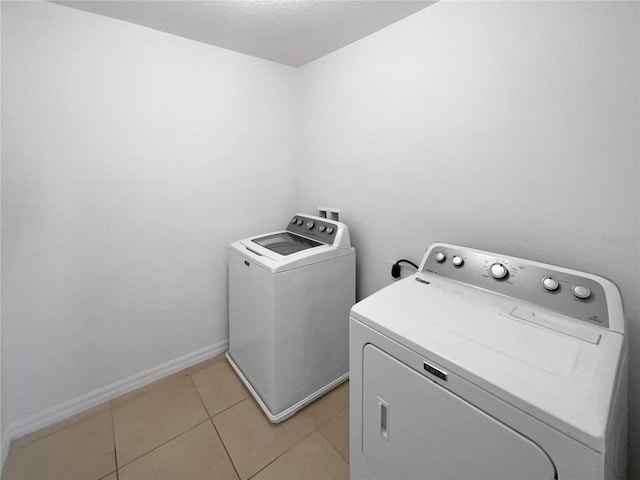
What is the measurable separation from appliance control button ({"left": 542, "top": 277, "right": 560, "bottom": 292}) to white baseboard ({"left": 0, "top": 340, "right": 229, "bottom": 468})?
200 cm

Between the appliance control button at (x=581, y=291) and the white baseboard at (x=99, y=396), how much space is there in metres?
2.07

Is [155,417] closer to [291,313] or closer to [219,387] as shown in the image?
[219,387]

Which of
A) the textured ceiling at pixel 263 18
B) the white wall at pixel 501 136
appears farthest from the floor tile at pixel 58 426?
the textured ceiling at pixel 263 18

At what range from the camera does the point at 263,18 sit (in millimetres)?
1490

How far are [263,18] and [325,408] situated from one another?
2.24 metres

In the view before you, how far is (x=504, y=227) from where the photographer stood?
4.04ft

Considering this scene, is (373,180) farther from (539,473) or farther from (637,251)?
(539,473)

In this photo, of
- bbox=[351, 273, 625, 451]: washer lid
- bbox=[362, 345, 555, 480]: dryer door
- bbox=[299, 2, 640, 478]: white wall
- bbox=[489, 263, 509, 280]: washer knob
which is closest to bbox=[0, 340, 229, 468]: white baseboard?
bbox=[299, 2, 640, 478]: white wall

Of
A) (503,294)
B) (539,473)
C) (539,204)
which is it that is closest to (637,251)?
(539,204)

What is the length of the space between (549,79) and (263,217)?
5.89ft

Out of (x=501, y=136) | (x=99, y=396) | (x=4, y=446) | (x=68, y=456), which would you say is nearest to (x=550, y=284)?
(x=501, y=136)

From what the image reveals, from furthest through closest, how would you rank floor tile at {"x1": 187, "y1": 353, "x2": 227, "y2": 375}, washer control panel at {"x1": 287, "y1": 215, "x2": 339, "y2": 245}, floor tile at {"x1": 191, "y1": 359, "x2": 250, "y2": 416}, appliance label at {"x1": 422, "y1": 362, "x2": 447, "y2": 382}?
floor tile at {"x1": 187, "y1": 353, "x2": 227, "y2": 375} → washer control panel at {"x1": 287, "y1": 215, "x2": 339, "y2": 245} → floor tile at {"x1": 191, "y1": 359, "x2": 250, "y2": 416} → appliance label at {"x1": 422, "y1": 362, "x2": 447, "y2": 382}

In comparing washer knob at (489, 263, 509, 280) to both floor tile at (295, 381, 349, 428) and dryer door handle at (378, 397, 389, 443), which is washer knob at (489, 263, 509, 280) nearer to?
dryer door handle at (378, 397, 389, 443)

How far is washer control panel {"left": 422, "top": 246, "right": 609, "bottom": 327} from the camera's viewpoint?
891 mm
